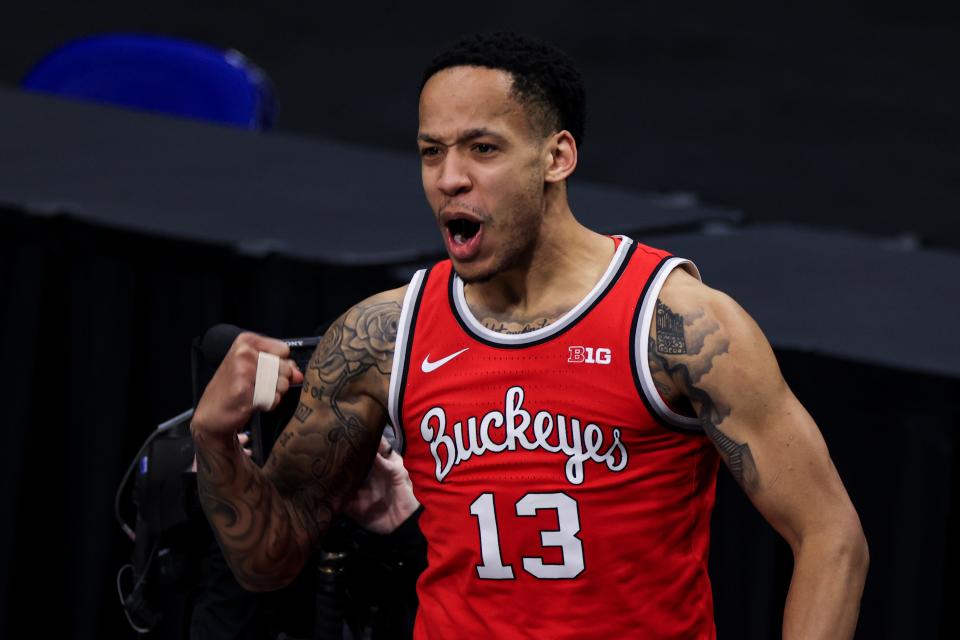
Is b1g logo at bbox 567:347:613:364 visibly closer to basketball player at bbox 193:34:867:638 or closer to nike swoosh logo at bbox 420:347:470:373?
basketball player at bbox 193:34:867:638

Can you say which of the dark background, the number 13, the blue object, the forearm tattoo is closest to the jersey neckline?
the forearm tattoo

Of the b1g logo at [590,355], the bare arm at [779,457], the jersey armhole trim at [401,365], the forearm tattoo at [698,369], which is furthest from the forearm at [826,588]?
the jersey armhole trim at [401,365]

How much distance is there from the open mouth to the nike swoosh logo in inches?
6.3

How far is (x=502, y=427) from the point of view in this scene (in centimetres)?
197

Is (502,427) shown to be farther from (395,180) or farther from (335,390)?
(395,180)

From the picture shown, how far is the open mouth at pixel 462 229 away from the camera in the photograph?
6.41ft

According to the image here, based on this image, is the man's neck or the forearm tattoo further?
the man's neck

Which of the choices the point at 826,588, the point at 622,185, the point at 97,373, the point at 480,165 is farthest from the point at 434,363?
the point at 622,185

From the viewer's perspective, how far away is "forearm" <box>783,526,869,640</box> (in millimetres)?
1817

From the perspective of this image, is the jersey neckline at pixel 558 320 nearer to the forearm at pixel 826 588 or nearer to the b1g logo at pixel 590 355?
the b1g logo at pixel 590 355

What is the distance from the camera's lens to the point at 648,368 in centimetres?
191

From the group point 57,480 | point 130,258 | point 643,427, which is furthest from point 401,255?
point 643,427

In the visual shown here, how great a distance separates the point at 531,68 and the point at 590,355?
39 centimetres

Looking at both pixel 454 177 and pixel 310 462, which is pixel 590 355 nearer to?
pixel 454 177
